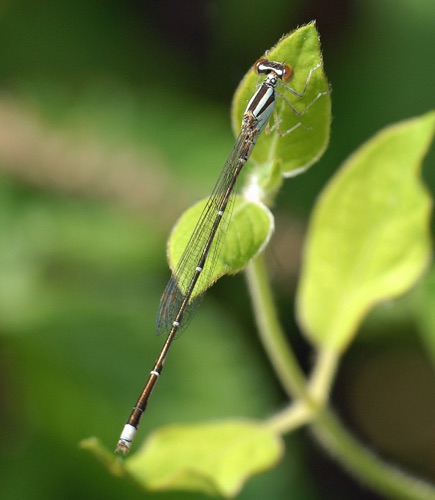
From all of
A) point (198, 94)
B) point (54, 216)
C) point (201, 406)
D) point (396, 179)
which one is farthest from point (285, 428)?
point (198, 94)

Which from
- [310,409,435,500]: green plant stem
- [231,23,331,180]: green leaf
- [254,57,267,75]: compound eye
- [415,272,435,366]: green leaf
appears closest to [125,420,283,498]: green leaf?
[310,409,435,500]: green plant stem

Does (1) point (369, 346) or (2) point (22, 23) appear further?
(2) point (22, 23)

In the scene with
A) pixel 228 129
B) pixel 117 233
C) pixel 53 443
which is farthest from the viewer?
pixel 228 129

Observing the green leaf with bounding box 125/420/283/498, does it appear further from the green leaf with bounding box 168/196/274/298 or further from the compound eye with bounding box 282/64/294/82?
the compound eye with bounding box 282/64/294/82

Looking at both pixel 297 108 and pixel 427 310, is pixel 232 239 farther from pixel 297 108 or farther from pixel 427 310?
pixel 427 310

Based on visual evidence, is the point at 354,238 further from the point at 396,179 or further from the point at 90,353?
the point at 90,353

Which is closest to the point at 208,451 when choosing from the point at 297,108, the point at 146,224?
the point at 297,108

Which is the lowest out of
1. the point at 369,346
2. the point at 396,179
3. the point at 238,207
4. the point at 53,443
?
the point at 53,443
